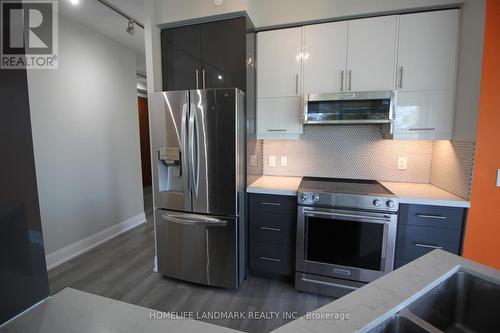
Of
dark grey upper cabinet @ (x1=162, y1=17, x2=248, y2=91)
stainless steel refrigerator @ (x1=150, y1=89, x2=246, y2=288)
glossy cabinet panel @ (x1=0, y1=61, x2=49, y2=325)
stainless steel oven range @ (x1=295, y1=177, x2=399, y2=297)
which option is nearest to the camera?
glossy cabinet panel @ (x1=0, y1=61, x2=49, y2=325)

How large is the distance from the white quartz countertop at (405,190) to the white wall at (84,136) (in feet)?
7.12

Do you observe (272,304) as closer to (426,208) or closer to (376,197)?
(376,197)

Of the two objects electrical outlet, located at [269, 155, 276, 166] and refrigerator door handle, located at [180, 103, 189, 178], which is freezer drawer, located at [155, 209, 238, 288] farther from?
electrical outlet, located at [269, 155, 276, 166]

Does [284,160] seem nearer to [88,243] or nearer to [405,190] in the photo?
[405,190]

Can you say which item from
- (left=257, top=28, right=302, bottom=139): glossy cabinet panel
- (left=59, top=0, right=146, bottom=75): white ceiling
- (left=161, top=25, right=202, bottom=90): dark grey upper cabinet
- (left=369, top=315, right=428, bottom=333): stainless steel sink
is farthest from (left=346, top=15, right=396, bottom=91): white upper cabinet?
(left=59, top=0, right=146, bottom=75): white ceiling

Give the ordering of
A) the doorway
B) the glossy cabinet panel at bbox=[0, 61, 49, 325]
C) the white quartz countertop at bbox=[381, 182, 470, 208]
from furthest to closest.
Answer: the doorway < the white quartz countertop at bbox=[381, 182, 470, 208] < the glossy cabinet panel at bbox=[0, 61, 49, 325]

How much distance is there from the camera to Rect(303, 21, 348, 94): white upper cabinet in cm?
219

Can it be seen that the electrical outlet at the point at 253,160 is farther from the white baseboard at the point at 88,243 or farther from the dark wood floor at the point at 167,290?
the white baseboard at the point at 88,243

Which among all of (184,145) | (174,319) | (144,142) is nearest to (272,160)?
(184,145)

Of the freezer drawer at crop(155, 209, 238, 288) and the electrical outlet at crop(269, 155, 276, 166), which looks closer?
the freezer drawer at crop(155, 209, 238, 288)

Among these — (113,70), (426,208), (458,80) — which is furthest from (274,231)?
(113,70)

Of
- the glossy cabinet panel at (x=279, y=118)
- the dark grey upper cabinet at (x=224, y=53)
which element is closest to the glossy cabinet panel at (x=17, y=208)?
the dark grey upper cabinet at (x=224, y=53)

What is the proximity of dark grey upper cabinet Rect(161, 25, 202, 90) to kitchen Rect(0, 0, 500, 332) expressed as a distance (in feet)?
0.04

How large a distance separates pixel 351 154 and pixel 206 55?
5.82ft
